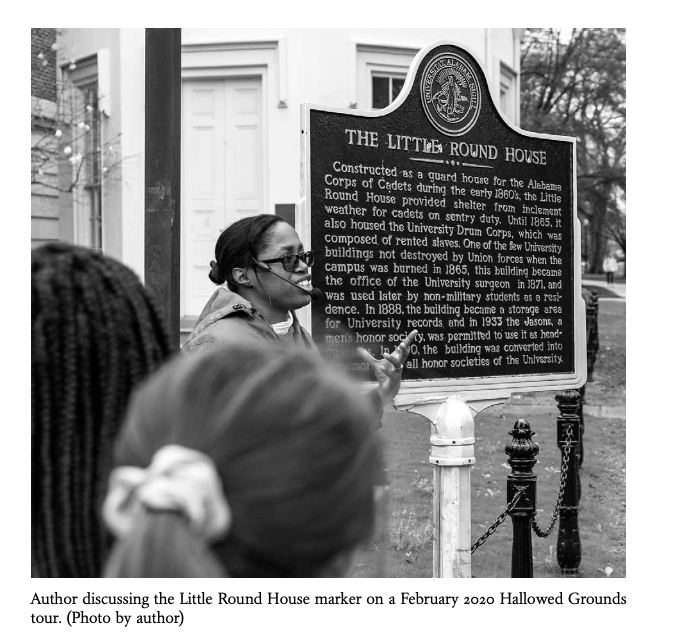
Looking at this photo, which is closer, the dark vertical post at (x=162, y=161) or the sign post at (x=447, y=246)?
the dark vertical post at (x=162, y=161)

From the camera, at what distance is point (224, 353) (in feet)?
3.97

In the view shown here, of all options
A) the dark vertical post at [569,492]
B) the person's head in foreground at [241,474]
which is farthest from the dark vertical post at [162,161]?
the dark vertical post at [569,492]

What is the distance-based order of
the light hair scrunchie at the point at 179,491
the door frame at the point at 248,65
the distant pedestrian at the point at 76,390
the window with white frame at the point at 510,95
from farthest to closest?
the window with white frame at the point at 510,95
the door frame at the point at 248,65
the distant pedestrian at the point at 76,390
the light hair scrunchie at the point at 179,491

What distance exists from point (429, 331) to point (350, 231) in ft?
1.93

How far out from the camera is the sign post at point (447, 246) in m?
3.76

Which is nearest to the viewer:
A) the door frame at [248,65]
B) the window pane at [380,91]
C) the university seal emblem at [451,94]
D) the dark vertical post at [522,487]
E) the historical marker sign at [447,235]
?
the historical marker sign at [447,235]

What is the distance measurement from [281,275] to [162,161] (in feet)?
1.96

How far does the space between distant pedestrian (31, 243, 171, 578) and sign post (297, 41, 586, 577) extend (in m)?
2.13

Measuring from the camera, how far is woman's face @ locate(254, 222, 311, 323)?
3441mm

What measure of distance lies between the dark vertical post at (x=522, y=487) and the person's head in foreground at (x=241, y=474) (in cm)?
326

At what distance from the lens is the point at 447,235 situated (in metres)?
4.06

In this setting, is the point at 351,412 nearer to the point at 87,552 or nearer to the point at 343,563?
the point at 343,563

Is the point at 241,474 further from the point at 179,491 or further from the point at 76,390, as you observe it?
the point at 76,390

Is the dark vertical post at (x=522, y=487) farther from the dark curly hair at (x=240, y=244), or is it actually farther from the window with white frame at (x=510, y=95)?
the window with white frame at (x=510, y=95)
